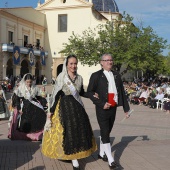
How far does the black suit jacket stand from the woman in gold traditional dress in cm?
25

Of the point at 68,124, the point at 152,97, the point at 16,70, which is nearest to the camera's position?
the point at 68,124

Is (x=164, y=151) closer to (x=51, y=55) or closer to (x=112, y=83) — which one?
(x=112, y=83)

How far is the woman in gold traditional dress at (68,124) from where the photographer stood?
15.4 ft

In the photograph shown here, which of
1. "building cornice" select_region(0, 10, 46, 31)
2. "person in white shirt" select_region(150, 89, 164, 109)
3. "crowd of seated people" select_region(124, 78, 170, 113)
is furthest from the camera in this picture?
"building cornice" select_region(0, 10, 46, 31)

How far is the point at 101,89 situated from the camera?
5.04 metres

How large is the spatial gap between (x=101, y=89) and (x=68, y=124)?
0.82m

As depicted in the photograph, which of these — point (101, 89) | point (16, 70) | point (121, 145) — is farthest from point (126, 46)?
point (101, 89)

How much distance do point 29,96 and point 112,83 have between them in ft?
8.72

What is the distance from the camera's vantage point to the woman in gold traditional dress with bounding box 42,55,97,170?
185 inches

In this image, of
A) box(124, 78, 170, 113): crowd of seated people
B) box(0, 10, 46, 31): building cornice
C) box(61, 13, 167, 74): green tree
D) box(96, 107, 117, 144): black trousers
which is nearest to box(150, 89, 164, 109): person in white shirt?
box(124, 78, 170, 113): crowd of seated people

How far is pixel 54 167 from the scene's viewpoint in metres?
4.95

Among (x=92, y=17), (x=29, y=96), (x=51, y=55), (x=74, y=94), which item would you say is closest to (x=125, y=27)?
(x=92, y=17)

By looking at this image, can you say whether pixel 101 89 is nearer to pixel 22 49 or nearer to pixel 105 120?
pixel 105 120

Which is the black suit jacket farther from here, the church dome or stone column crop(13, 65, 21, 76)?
the church dome
